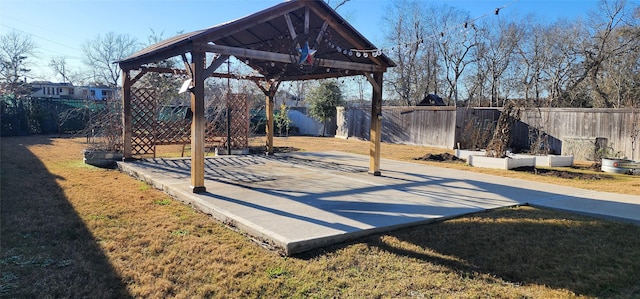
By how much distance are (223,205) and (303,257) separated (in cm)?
187

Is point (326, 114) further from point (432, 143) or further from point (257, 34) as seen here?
point (257, 34)

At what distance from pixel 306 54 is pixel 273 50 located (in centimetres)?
120

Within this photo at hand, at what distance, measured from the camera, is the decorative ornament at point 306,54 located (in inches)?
265

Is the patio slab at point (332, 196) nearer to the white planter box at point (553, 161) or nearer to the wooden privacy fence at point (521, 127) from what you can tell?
the white planter box at point (553, 161)

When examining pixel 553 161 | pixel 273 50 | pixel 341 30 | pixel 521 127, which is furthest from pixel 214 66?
pixel 521 127

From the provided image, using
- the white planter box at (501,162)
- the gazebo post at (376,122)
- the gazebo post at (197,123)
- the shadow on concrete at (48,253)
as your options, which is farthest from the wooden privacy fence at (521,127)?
the shadow on concrete at (48,253)

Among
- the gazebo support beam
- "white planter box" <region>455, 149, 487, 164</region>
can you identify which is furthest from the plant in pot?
"white planter box" <region>455, 149, 487, 164</region>

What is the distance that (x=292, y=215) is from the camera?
4.57 metres

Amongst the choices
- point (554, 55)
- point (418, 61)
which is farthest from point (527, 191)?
point (418, 61)

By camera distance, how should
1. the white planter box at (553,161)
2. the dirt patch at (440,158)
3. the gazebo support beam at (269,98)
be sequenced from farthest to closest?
1. the dirt patch at (440,158)
2. the gazebo support beam at (269,98)
3. the white planter box at (553,161)

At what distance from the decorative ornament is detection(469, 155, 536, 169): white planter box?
5642mm

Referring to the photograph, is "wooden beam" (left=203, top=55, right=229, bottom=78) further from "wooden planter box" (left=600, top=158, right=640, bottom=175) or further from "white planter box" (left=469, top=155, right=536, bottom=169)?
"wooden planter box" (left=600, top=158, right=640, bottom=175)

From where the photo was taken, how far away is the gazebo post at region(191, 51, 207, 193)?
5770 millimetres

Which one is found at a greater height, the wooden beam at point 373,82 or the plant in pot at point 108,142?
the wooden beam at point 373,82
